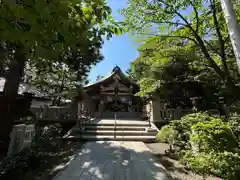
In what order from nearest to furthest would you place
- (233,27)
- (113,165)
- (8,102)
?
(233,27) → (113,165) → (8,102)

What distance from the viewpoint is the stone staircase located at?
24.2ft

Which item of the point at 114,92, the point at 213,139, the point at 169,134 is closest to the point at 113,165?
the point at 169,134

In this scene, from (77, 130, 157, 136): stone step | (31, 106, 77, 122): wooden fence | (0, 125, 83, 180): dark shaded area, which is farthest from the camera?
(31, 106, 77, 122): wooden fence

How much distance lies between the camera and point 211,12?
5.95 meters

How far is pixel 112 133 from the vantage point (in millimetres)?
8008

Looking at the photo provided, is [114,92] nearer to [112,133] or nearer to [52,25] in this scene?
[112,133]

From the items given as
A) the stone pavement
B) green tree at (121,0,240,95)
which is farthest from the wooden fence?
green tree at (121,0,240,95)

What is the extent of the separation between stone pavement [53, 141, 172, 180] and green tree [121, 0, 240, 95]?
375cm

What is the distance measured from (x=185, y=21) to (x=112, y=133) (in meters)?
5.92

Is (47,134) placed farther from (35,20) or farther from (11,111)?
(35,20)

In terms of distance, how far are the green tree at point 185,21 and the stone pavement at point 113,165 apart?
12.3 ft

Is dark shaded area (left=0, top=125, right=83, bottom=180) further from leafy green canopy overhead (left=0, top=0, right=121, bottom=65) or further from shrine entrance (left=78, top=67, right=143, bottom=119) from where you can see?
shrine entrance (left=78, top=67, right=143, bottom=119)

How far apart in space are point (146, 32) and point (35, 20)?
6.20 meters

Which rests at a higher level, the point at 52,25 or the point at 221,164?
the point at 52,25
